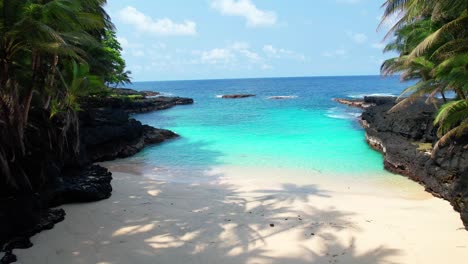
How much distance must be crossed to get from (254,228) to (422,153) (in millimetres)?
9003

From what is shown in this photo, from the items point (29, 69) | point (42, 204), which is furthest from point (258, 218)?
point (29, 69)

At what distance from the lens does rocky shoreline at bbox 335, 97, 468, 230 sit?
9.53 m

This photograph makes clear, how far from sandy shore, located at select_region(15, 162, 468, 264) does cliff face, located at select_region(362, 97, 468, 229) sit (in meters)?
0.53

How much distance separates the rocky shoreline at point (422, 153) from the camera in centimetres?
953

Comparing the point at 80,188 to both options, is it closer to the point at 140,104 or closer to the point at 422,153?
the point at 422,153

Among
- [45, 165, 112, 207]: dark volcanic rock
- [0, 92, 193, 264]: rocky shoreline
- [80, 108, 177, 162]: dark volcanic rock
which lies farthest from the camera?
[80, 108, 177, 162]: dark volcanic rock

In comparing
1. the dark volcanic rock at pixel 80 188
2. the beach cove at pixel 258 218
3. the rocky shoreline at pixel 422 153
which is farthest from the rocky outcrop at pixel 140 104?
the rocky shoreline at pixel 422 153

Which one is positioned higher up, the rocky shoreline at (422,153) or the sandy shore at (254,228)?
the rocky shoreline at (422,153)

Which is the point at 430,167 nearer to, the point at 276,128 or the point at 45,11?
the point at 45,11

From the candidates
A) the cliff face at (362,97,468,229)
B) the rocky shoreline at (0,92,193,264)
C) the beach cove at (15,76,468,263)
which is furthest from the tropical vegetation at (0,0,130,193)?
the cliff face at (362,97,468,229)

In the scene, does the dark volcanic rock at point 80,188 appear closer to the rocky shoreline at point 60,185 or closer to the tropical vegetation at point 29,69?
the rocky shoreline at point 60,185

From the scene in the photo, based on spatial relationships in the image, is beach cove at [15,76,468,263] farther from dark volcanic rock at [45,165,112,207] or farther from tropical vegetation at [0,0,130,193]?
tropical vegetation at [0,0,130,193]

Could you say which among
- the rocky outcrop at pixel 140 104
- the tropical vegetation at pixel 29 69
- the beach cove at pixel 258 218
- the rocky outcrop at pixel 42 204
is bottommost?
the beach cove at pixel 258 218

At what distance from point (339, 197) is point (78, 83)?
8.29m
